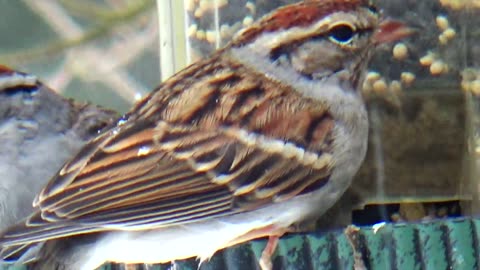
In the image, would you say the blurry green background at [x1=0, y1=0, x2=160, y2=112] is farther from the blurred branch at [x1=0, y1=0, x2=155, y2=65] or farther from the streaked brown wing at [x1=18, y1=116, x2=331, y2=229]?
the streaked brown wing at [x1=18, y1=116, x2=331, y2=229]

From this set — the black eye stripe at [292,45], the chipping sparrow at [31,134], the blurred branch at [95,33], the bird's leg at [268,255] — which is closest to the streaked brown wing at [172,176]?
the bird's leg at [268,255]

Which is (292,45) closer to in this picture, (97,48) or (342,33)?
(342,33)

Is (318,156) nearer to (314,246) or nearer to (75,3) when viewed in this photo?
(314,246)

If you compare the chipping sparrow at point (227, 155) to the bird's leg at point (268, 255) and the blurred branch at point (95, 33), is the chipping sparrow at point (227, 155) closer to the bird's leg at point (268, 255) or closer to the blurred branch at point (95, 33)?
the bird's leg at point (268, 255)

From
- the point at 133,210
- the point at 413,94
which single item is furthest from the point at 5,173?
the point at 413,94

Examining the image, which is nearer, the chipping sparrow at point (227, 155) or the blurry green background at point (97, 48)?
the chipping sparrow at point (227, 155)

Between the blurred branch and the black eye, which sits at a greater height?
the blurred branch

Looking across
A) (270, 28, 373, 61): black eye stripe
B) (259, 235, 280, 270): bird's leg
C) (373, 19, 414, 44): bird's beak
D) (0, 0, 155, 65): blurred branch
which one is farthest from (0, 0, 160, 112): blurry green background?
(259, 235, 280, 270): bird's leg

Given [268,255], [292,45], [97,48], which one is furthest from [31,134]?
[97,48]
